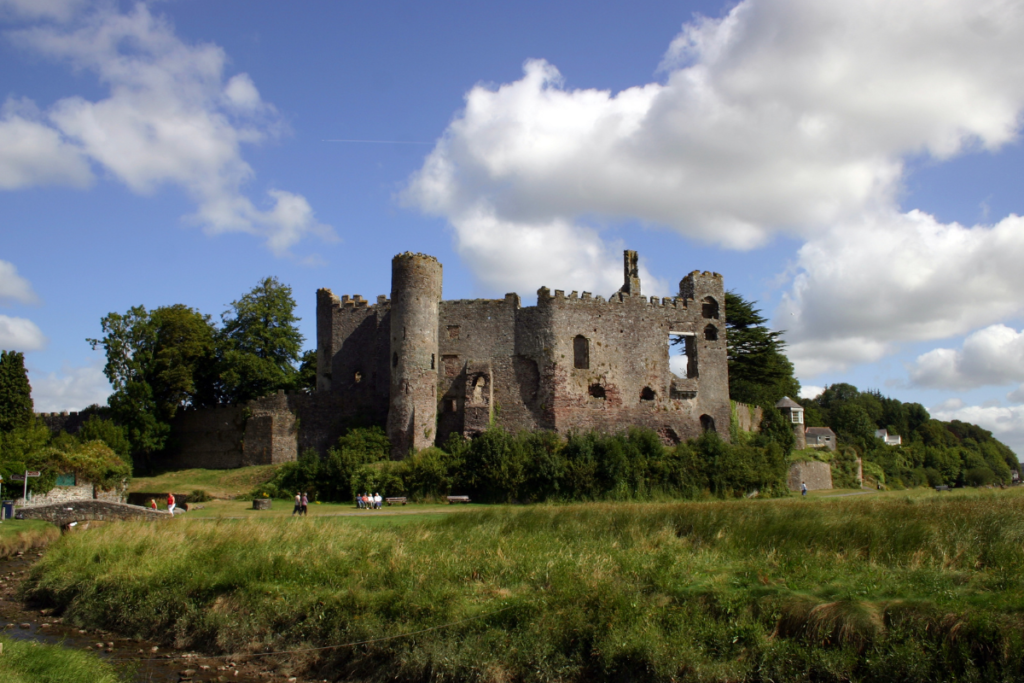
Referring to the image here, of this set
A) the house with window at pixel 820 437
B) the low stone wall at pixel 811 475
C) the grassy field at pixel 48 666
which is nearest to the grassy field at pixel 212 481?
the grassy field at pixel 48 666

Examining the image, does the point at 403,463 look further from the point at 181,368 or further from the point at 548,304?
the point at 181,368

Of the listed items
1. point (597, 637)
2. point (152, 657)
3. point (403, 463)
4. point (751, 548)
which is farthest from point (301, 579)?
point (403, 463)

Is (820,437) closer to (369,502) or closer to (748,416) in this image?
(748,416)

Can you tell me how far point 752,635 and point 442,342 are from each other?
2749 centimetres

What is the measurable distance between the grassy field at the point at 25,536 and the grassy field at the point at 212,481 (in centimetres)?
924

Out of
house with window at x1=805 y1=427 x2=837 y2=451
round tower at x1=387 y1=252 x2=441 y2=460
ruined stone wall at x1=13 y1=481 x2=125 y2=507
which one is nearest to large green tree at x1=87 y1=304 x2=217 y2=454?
ruined stone wall at x1=13 y1=481 x2=125 y2=507

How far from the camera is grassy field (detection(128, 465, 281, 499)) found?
3328cm

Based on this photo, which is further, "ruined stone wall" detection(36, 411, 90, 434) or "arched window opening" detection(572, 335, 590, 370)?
"ruined stone wall" detection(36, 411, 90, 434)

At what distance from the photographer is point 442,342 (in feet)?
123

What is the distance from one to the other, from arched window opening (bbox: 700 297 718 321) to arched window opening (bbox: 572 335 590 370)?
23.7ft

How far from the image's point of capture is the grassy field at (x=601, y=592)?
1060cm

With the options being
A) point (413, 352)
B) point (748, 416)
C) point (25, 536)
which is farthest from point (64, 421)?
point (748, 416)

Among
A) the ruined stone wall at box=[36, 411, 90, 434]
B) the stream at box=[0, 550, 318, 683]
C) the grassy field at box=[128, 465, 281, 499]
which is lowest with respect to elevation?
the stream at box=[0, 550, 318, 683]

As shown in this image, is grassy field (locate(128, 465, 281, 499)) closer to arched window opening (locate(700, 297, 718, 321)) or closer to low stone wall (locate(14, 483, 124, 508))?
low stone wall (locate(14, 483, 124, 508))
